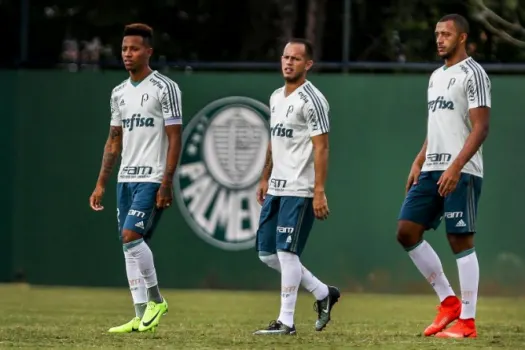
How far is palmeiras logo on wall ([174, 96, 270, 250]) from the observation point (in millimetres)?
15672

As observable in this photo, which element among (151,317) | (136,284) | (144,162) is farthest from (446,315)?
(144,162)

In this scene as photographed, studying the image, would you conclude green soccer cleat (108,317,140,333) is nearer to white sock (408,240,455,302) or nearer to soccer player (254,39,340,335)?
soccer player (254,39,340,335)

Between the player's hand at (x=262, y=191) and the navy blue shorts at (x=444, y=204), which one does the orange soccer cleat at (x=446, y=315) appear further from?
the player's hand at (x=262, y=191)

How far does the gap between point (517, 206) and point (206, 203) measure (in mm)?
3339

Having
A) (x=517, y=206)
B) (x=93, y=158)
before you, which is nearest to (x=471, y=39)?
(x=517, y=206)

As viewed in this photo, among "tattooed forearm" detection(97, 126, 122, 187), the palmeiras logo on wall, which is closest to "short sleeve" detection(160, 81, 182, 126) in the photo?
"tattooed forearm" detection(97, 126, 122, 187)

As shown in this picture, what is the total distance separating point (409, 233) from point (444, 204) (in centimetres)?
34

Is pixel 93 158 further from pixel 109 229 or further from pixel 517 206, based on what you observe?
pixel 517 206

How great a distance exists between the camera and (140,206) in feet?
34.0

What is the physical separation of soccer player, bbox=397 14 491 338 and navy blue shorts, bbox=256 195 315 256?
70cm

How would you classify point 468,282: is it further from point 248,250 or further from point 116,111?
point 248,250

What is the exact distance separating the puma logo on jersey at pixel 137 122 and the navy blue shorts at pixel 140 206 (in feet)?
1.37

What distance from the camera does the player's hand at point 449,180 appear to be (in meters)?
9.74

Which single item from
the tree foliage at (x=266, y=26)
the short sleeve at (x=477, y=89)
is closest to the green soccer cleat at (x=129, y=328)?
the short sleeve at (x=477, y=89)
